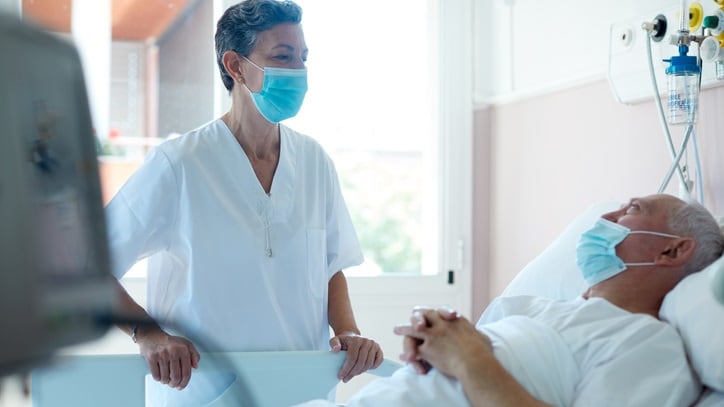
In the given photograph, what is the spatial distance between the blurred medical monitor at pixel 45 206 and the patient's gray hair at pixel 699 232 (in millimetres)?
1360

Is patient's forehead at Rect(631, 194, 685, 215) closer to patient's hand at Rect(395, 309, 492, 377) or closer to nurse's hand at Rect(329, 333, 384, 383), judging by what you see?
patient's hand at Rect(395, 309, 492, 377)

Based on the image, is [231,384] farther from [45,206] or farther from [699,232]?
[45,206]

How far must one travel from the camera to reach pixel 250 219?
1.80m

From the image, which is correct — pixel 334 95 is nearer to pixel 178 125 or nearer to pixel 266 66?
pixel 178 125

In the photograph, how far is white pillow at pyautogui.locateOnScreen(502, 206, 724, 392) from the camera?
1.40 meters

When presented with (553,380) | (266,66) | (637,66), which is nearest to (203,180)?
(266,66)

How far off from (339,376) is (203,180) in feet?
1.69

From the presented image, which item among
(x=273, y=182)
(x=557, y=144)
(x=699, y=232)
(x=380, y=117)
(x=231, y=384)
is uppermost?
(x=380, y=117)

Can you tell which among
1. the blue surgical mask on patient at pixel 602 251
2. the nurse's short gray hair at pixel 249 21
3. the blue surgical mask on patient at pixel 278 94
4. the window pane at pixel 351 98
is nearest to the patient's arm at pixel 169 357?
A: the blue surgical mask on patient at pixel 278 94

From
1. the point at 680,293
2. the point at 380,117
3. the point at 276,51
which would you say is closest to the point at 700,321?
the point at 680,293

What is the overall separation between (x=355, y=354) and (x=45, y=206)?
132cm

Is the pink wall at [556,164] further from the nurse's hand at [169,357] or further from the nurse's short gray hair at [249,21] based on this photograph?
the nurse's hand at [169,357]

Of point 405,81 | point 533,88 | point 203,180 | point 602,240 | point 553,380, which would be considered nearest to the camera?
point 553,380

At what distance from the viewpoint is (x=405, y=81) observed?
3.12 m
